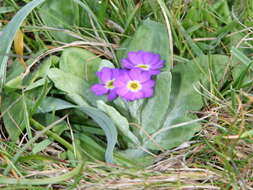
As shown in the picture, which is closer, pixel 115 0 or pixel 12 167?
pixel 12 167

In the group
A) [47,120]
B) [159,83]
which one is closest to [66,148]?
[47,120]

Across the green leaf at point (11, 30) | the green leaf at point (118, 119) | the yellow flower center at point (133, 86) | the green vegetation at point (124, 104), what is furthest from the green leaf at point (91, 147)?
the green leaf at point (11, 30)

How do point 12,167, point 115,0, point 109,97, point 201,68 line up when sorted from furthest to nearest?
point 115,0, point 201,68, point 109,97, point 12,167

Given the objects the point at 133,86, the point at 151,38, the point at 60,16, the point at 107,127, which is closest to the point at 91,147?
the point at 107,127

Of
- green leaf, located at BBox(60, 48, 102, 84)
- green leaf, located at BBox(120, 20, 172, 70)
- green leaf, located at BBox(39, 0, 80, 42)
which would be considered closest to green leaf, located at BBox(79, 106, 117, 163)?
green leaf, located at BBox(60, 48, 102, 84)

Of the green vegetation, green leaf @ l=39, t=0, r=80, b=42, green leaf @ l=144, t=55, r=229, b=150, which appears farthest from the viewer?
green leaf @ l=39, t=0, r=80, b=42

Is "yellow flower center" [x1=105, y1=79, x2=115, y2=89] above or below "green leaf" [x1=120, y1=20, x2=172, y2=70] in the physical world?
below

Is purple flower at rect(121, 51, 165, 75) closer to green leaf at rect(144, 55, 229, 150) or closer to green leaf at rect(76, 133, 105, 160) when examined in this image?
green leaf at rect(144, 55, 229, 150)

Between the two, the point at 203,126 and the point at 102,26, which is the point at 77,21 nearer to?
the point at 102,26
